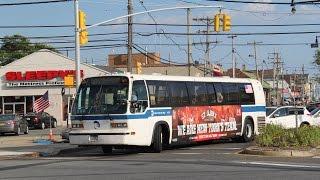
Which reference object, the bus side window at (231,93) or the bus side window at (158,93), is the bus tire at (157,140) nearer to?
the bus side window at (158,93)

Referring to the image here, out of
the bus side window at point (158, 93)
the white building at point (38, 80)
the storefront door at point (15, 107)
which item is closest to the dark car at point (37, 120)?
the white building at point (38, 80)

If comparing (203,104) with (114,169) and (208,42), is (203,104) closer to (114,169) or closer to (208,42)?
(114,169)

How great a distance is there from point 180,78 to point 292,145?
5316 mm

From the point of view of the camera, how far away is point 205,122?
2417 centimetres

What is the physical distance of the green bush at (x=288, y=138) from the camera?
1969cm

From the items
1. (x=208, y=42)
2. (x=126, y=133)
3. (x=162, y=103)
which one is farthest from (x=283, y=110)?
(x=208, y=42)

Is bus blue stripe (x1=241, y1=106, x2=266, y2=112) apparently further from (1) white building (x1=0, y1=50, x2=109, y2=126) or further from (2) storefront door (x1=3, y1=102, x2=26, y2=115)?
(2) storefront door (x1=3, y1=102, x2=26, y2=115)

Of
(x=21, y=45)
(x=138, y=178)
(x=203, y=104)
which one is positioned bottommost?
(x=138, y=178)

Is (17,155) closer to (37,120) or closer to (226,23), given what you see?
(226,23)

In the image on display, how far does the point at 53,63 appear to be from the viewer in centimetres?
6288

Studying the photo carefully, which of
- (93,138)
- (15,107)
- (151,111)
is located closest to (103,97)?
(93,138)

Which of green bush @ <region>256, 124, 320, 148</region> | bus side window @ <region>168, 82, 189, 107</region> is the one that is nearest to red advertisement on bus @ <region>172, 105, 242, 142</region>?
bus side window @ <region>168, 82, 189, 107</region>

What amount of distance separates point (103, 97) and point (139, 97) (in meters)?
1.16

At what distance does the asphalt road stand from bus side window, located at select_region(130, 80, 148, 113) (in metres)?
1.56
